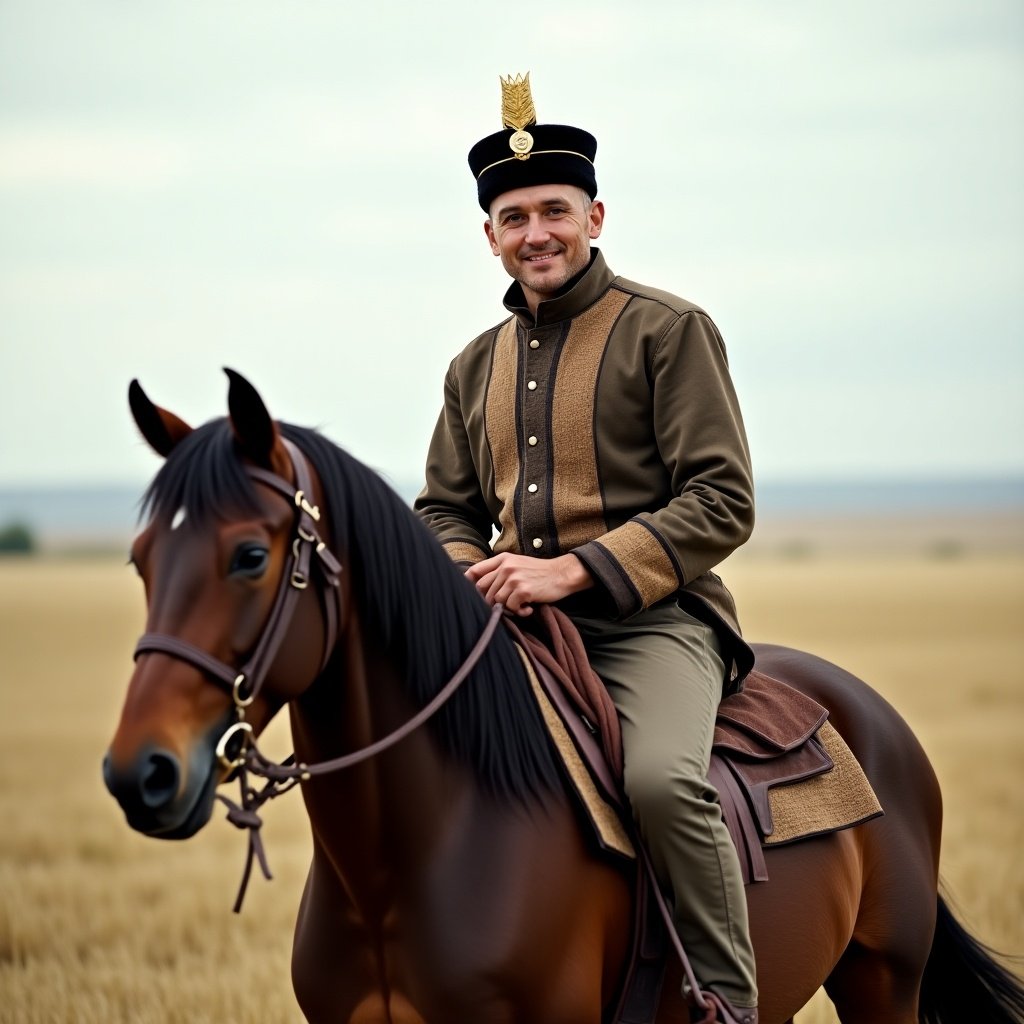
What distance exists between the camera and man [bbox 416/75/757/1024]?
4.41 metres

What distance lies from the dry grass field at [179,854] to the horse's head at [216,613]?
13.9 ft

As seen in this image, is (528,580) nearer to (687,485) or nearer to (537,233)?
(687,485)

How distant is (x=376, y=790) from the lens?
412 centimetres

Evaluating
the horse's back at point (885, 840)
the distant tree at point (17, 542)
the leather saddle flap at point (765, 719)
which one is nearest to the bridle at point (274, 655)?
the leather saddle flap at point (765, 719)

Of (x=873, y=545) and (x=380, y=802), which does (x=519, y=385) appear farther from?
(x=873, y=545)

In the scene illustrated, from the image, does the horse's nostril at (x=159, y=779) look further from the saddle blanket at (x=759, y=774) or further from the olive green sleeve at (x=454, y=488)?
the olive green sleeve at (x=454, y=488)

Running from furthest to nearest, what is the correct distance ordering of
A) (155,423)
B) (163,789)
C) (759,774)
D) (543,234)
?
(543,234) → (759,774) → (155,423) → (163,789)

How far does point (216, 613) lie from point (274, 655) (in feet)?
0.62

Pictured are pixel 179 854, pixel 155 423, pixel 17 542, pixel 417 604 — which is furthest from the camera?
pixel 17 542

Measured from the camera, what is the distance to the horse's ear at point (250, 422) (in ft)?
11.9

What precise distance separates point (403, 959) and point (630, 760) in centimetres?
88

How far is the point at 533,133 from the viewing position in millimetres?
→ 5184

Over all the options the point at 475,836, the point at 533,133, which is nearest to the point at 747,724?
the point at 475,836

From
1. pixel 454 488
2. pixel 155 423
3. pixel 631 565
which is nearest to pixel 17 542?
pixel 454 488
